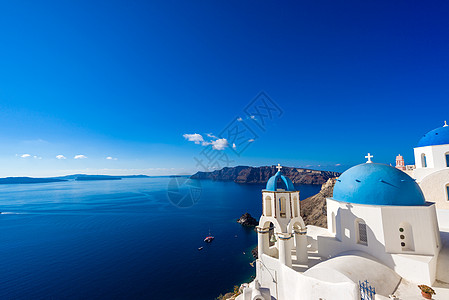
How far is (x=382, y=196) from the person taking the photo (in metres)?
9.05

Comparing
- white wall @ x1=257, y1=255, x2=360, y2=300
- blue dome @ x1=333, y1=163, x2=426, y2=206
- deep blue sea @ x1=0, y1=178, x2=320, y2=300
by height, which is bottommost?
deep blue sea @ x1=0, y1=178, x2=320, y2=300

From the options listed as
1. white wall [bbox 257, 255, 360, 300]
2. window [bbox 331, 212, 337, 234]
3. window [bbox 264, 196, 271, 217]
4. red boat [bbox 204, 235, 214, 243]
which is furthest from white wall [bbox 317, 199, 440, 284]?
red boat [bbox 204, 235, 214, 243]

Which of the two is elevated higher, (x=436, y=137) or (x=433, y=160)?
(x=436, y=137)

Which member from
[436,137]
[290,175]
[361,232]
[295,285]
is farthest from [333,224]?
[290,175]

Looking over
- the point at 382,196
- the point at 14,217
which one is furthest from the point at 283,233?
the point at 14,217

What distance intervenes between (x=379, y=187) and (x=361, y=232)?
2.46m

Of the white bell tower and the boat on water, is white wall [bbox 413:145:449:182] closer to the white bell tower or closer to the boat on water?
the white bell tower

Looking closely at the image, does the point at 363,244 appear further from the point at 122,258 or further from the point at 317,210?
the point at 317,210

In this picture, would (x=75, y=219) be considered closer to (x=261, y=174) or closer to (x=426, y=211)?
(x=426, y=211)

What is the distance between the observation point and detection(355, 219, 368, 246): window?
380 inches

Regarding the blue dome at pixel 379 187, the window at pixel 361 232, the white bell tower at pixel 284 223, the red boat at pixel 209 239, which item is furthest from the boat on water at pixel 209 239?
the window at pixel 361 232

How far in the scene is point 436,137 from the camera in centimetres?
1495

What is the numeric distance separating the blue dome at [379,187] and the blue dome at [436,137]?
892cm

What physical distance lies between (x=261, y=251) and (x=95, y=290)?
66.1 ft
